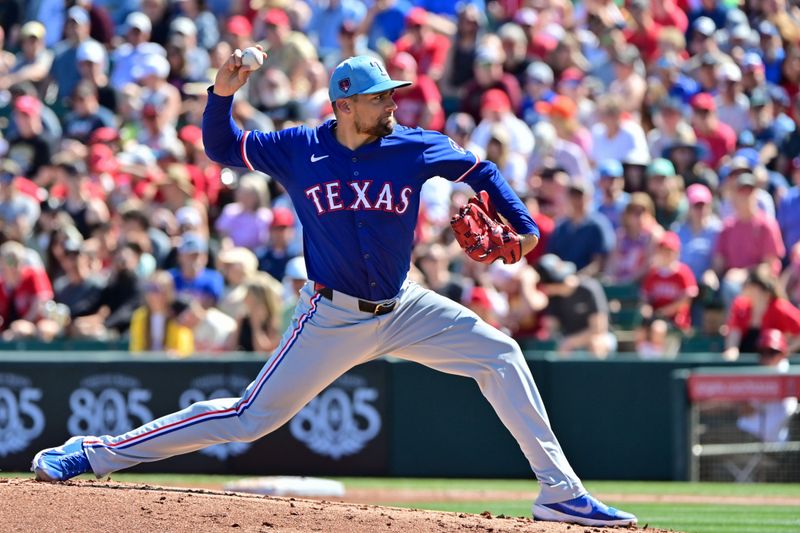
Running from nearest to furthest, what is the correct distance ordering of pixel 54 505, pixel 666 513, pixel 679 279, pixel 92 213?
pixel 54 505, pixel 666 513, pixel 679 279, pixel 92 213

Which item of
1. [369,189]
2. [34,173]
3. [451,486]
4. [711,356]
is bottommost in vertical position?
[451,486]

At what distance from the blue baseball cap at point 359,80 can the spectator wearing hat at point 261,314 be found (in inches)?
237

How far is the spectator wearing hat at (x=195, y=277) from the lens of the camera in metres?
13.0

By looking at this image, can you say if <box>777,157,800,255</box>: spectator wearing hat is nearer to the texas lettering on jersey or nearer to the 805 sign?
the 805 sign

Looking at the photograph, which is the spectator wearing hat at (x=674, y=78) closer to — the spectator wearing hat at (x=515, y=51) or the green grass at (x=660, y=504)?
the spectator wearing hat at (x=515, y=51)

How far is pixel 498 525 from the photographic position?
630 centimetres

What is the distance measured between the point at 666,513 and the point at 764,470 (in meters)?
2.29

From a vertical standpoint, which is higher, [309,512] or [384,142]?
[384,142]

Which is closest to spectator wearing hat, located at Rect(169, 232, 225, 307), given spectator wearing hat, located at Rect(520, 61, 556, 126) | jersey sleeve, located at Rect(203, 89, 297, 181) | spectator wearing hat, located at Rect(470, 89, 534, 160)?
spectator wearing hat, located at Rect(470, 89, 534, 160)

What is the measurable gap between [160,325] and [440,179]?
315 cm

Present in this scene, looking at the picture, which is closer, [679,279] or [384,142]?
[384,142]

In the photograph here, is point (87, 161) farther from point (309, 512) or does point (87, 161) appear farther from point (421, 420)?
point (309, 512)

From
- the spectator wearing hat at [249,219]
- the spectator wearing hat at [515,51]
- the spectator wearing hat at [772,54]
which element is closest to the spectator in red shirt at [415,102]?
the spectator wearing hat at [515,51]

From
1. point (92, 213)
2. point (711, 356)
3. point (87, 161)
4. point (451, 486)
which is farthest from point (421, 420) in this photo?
point (87, 161)
